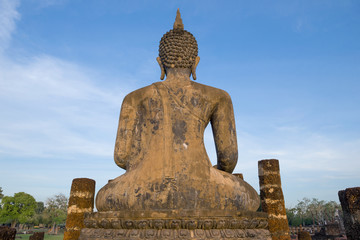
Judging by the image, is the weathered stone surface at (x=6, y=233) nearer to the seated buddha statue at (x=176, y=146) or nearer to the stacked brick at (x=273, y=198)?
the seated buddha statue at (x=176, y=146)

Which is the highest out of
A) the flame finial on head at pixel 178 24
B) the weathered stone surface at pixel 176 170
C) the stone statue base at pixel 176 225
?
the flame finial on head at pixel 178 24

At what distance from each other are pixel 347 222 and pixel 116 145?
4.19m

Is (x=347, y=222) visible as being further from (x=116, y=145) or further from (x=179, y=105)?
(x=116, y=145)

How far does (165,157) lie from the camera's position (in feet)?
8.91

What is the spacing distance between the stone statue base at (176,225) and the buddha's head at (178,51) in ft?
5.90

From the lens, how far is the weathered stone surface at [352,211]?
180 inches

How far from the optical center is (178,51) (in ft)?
11.0

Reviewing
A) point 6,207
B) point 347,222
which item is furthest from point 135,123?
point 6,207

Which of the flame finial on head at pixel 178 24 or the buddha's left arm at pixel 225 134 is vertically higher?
the flame finial on head at pixel 178 24

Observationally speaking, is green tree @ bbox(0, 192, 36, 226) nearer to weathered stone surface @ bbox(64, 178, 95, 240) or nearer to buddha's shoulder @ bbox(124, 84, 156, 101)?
weathered stone surface @ bbox(64, 178, 95, 240)

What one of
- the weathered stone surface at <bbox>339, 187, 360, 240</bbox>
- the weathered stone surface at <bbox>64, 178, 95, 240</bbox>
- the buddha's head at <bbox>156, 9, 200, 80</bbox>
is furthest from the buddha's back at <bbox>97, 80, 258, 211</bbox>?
the weathered stone surface at <bbox>64, 178, 95, 240</bbox>

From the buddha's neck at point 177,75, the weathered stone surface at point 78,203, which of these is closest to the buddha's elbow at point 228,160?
the buddha's neck at point 177,75

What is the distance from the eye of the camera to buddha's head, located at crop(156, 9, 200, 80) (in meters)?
3.37

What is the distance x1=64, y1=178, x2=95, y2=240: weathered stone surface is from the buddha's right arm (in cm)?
728
